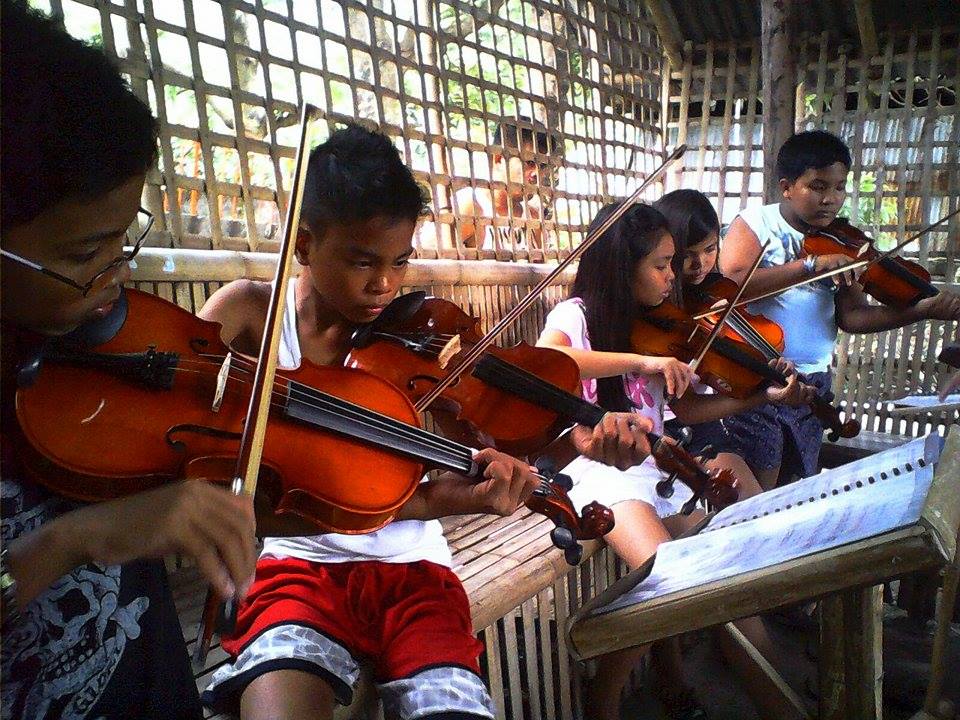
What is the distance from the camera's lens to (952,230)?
3.65 meters

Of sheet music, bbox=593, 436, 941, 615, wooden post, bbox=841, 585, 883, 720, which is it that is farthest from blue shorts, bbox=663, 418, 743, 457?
wooden post, bbox=841, 585, 883, 720

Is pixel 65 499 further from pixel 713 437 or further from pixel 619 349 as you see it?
pixel 713 437

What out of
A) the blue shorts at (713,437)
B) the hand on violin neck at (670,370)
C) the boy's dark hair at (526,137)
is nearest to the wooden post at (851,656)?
the hand on violin neck at (670,370)

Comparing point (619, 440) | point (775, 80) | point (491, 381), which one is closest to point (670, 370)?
point (619, 440)

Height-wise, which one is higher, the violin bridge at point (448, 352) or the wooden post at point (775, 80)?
the wooden post at point (775, 80)

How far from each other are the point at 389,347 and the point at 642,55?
3.10 m

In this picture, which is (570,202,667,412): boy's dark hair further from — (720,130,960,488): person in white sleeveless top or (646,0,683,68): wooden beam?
(646,0,683,68): wooden beam

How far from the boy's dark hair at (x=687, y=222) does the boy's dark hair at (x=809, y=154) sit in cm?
51

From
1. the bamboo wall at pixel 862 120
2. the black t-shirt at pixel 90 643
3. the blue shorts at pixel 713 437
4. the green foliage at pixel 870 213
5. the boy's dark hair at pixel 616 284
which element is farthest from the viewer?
the green foliage at pixel 870 213

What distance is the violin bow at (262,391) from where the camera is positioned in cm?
62

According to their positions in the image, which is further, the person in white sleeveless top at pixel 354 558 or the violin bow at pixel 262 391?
the person in white sleeveless top at pixel 354 558

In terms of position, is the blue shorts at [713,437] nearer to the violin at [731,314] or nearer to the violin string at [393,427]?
the violin at [731,314]

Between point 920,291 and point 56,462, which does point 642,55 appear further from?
point 56,462

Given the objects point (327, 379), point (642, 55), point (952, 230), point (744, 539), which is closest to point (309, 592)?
point (327, 379)
